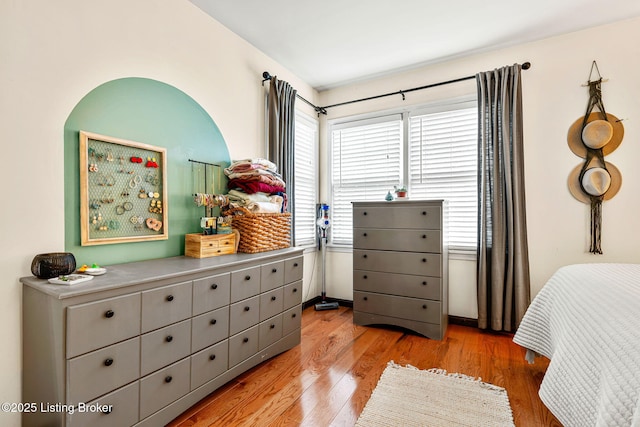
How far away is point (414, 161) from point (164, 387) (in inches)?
115

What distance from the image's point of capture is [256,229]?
92.0 inches

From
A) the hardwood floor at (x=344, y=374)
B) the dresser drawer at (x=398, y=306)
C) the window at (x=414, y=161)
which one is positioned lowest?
the hardwood floor at (x=344, y=374)

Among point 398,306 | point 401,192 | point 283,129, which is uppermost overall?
point 283,129

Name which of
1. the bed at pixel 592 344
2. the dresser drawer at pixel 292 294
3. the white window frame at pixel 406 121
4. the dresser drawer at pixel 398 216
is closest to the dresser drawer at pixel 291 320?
the dresser drawer at pixel 292 294

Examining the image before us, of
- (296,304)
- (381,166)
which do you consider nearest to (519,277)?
(381,166)

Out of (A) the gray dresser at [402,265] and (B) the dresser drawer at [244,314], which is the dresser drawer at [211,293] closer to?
(B) the dresser drawer at [244,314]

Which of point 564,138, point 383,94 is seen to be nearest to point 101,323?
point 383,94

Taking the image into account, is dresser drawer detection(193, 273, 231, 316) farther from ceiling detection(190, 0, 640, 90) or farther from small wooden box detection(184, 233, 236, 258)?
ceiling detection(190, 0, 640, 90)

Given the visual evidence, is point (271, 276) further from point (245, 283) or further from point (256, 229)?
point (256, 229)

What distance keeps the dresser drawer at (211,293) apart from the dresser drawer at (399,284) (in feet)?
4.99

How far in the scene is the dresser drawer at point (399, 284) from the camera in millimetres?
2736

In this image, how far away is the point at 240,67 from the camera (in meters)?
2.73

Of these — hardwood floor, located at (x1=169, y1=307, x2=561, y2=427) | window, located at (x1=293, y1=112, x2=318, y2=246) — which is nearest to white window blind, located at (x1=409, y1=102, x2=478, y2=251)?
hardwood floor, located at (x1=169, y1=307, x2=561, y2=427)

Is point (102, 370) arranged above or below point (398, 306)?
above
